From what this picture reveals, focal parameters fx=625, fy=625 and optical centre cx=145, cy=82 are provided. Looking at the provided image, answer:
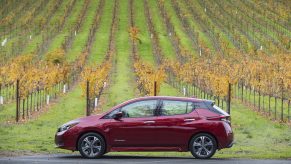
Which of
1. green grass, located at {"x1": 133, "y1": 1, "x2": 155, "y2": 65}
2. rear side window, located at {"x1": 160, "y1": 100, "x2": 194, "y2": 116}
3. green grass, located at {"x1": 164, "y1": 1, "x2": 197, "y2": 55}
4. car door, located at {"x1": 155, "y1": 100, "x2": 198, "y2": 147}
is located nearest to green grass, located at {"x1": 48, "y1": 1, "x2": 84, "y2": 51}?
green grass, located at {"x1": 133, "y1": 1, "x2": 155, "y2": 65}

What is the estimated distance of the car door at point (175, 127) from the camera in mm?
20172

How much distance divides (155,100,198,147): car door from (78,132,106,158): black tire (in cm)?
184

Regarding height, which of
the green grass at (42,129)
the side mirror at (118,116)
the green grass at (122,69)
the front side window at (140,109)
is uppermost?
the green grass at (122,69)

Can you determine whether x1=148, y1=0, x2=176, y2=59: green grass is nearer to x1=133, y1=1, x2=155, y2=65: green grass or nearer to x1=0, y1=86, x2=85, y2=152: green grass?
x1=133, y1=1, x2=155, y2=65: green grass

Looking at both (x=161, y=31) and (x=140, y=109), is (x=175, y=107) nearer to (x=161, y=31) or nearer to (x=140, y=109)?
(x=140, y=109)

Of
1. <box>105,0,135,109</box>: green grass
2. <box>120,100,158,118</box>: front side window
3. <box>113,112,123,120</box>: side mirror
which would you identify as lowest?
<box>113,112,123,120</box>: side mirror

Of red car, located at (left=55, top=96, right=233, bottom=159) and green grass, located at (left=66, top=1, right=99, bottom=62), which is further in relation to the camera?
green grass, located at (left=66, top=1, right=99, bottom=62)

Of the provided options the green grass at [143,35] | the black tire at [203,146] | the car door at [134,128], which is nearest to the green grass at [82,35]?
the green grass at [143,35]

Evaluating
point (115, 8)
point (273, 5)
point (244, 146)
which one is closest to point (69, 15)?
point (115, 8)

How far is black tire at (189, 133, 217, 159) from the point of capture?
20.0 metres

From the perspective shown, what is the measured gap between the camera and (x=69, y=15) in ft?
420

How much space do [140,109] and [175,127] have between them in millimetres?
1302

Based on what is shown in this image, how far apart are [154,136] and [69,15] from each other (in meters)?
110

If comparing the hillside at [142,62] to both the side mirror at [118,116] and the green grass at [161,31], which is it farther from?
the side mirror at [118,116]
